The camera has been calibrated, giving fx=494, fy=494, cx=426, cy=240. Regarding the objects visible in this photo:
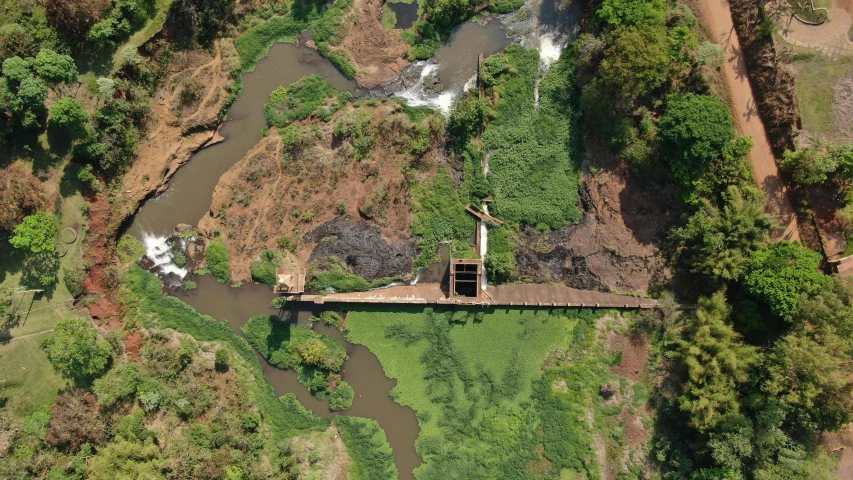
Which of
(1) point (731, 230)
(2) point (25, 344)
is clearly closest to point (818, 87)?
(1) point (731, 230)

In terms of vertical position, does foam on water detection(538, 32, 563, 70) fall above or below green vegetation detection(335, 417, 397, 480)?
above

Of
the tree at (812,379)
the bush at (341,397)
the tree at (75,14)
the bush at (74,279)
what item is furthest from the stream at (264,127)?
the tree at (812,379)

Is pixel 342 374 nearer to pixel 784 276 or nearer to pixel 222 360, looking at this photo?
pixel 222 360

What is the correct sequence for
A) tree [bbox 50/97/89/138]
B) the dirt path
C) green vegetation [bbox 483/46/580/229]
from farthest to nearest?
green vegetation [bbox 483/46/580/229]
the dirt path
tree [bbox 50/97/89/138]

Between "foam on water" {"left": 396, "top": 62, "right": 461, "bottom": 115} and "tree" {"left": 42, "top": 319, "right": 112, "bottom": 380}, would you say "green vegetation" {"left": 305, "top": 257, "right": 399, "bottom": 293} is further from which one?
"tree" {"left": 42, "top": 319, "right": 112, "bottom": 380}

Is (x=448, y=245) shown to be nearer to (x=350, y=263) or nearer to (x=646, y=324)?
(x=350, y=263)

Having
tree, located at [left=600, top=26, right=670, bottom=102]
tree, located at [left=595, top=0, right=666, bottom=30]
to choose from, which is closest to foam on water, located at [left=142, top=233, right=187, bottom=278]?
tree, located at [left=600, top=26, right=670, bottom=102]
